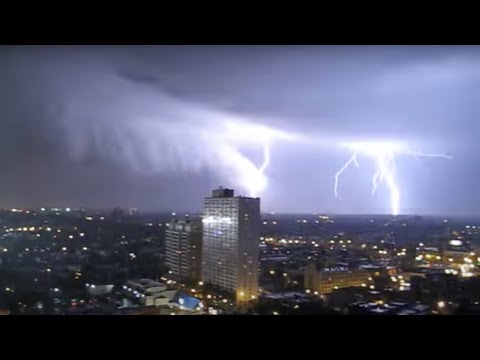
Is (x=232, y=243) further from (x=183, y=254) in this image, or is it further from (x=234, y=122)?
(x=234, y=122)

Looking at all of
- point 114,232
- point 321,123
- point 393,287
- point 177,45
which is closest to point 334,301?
point 393,287

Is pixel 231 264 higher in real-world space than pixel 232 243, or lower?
lower

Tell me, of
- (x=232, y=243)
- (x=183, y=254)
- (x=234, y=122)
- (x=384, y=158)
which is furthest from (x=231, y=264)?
(x=384, y=158)

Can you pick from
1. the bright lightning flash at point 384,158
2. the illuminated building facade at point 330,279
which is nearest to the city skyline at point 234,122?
the bright lightning flash at point 384,158

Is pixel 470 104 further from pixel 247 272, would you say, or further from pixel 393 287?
pixel 247 272

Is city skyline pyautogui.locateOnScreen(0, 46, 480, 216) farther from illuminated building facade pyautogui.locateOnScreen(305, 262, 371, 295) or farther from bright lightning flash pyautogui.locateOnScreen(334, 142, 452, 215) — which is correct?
illuminated building facade pyautogui.locateOnScreen(305, 262, 371, 295)

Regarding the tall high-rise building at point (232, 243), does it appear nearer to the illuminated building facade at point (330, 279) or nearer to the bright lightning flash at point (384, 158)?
the illuminated building facade at point (330, 279)
